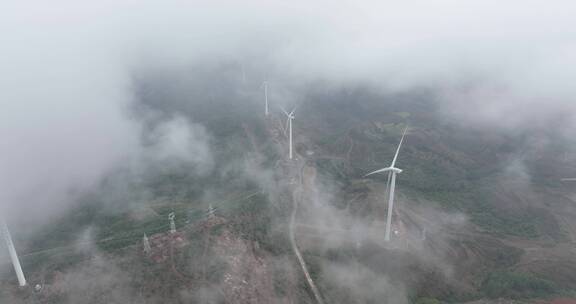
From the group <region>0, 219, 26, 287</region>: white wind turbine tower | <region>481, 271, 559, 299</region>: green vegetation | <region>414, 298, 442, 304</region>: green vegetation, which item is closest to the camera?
<region>0, 219, 26, 287</region>: white wind turbine tower

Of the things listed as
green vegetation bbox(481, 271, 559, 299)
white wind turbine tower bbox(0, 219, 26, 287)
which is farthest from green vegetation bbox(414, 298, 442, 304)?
white wind turbine tower bbox(0, 219, 26, 287)

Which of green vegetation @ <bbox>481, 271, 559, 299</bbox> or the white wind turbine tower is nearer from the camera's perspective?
the white wind turbine tower

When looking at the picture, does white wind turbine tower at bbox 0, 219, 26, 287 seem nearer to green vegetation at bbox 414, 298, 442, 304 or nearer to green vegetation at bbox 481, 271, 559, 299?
green vegetation at bbox 414, 298, 442, 304

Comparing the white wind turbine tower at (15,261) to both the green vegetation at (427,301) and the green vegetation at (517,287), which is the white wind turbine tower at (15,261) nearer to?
the green vegetation at (427,301)

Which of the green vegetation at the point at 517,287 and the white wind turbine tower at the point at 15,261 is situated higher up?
the white wind turbine tower at the point at 15,261

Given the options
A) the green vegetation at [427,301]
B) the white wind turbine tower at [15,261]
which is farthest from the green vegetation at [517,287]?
the white wind turbine tower at [15,261]

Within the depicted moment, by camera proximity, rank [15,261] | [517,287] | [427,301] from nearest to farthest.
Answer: [15,261] < [427,301] < [517,287]

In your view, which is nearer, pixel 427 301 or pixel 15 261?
pixel 15 261

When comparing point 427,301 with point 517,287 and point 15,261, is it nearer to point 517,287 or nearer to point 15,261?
point 517,287

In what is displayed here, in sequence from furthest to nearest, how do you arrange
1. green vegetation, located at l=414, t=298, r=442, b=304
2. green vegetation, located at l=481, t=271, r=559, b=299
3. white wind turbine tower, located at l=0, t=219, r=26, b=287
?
green vegetation, located at l=481, t=271, r=559, b=299 < green vegetation, located at l=414, t=298, r=442, b=304 < white wind turbine tower, located at l=0, t=219, r=26, b=287

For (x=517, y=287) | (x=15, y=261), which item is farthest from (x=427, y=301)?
(x=15, y=261)

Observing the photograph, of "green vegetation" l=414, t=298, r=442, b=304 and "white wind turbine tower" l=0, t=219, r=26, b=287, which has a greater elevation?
"white wind turbine tower" l=0, t=219, r=26, b=287

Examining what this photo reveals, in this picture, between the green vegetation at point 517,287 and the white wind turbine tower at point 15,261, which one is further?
the green vegetation at point 517,287
